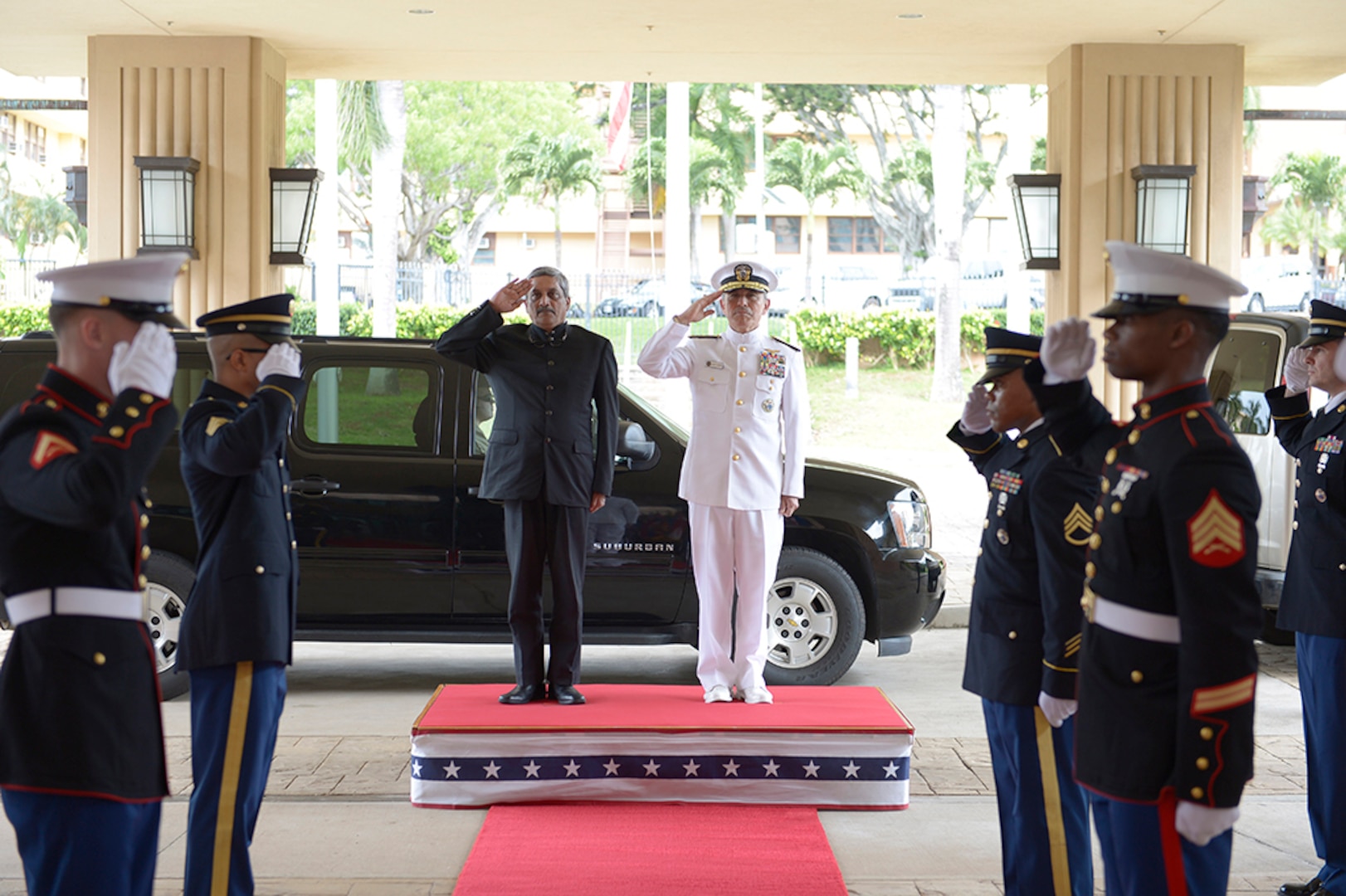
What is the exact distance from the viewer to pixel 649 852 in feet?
16.2

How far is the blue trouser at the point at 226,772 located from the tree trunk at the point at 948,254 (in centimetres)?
2275

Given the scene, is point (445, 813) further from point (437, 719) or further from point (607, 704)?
point (607, 704)

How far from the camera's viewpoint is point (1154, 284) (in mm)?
3051

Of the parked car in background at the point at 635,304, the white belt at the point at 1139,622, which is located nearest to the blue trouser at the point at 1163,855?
the white belt at the point at 1139,622

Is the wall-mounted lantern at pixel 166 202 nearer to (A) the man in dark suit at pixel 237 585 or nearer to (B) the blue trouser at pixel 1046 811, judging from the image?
(A) the man in dark suit at pixel 237 585

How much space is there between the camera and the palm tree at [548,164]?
37938mm

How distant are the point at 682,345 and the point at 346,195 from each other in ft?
111

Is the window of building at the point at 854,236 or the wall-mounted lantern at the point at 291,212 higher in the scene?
the window of building at the point at 854,236

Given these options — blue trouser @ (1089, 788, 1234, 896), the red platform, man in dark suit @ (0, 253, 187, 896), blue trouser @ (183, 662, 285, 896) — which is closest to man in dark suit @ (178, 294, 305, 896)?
blue trouser @ (183, 662, 285, 896)

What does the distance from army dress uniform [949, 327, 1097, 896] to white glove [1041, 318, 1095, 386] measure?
1.09 feet

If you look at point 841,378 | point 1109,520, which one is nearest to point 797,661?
point 1109,520

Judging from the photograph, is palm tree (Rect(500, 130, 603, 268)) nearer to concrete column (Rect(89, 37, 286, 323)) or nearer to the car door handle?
concrete column (Rect(89, 37, 286, 323))

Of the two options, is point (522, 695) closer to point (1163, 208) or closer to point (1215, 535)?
point (1215, 535)

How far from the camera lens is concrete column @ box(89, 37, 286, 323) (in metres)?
9.39
